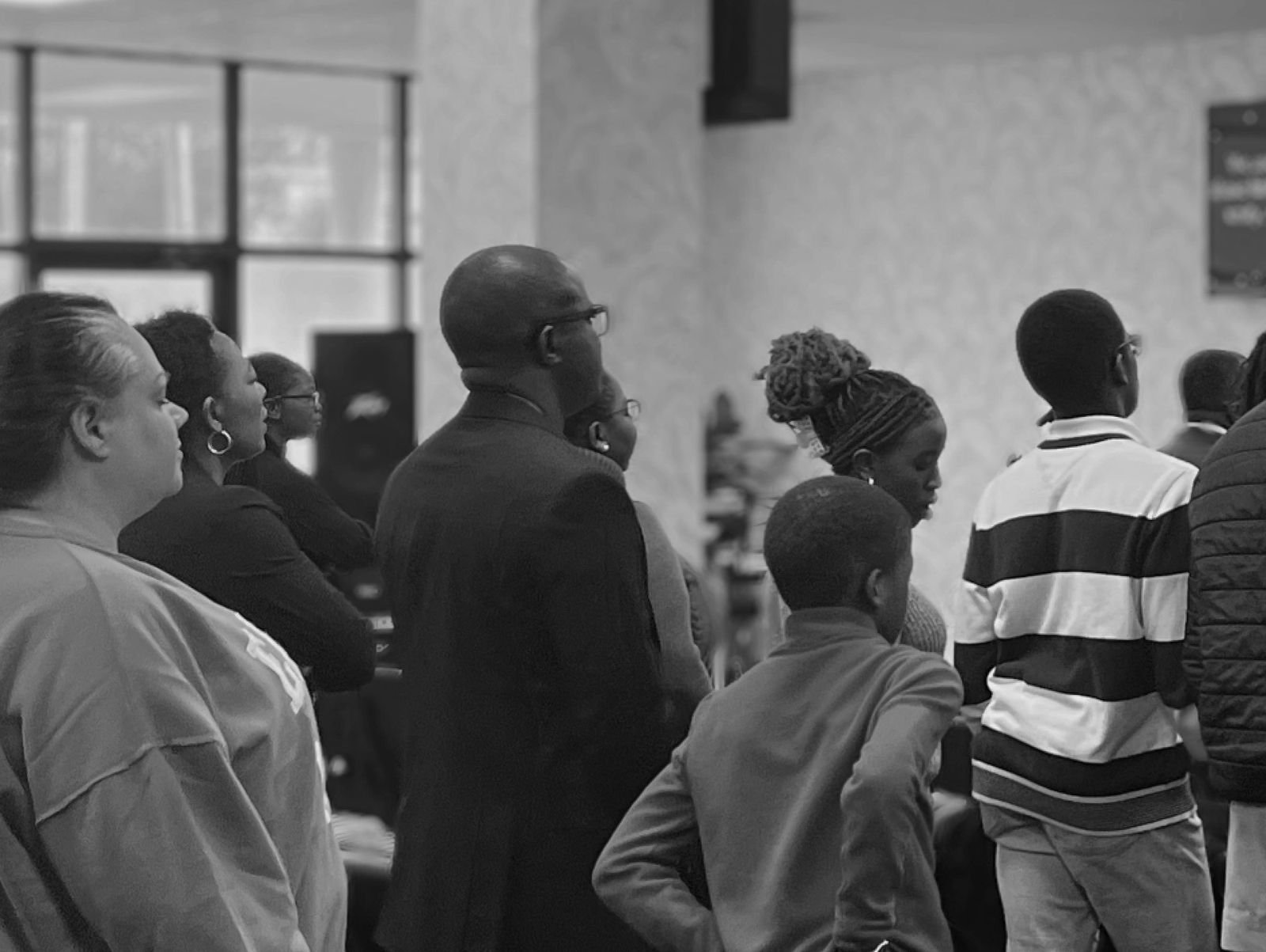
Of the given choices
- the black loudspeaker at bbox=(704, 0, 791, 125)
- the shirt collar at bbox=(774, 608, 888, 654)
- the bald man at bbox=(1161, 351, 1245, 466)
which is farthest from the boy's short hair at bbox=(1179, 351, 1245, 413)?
the black loudspeaker at bbox=(704, 0, 791, 125)

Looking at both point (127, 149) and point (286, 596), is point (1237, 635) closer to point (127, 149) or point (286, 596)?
point (286, 596)

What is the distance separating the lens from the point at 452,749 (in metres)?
2.14

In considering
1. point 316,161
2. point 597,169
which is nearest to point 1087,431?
point 597,169

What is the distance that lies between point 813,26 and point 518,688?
6.43 m

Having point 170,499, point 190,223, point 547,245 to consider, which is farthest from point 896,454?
point 190,223

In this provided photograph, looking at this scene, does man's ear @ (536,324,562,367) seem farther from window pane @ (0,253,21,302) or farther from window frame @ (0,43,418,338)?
window pane @ (0,253,21,302)

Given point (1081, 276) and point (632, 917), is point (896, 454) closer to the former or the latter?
point (632, 917)

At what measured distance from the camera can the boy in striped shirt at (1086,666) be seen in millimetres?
2451

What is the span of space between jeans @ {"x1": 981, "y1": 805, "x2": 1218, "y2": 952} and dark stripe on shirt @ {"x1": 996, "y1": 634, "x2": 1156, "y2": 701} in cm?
18

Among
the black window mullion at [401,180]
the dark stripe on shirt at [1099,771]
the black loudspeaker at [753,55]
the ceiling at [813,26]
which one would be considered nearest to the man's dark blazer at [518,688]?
the dark stripe on shirt at [1099,771]

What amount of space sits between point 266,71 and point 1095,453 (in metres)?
7.72

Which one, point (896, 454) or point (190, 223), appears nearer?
point (896, 454)

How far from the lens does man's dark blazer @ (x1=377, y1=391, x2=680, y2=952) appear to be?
6.68 ft

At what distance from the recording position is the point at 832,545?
2.02 m
